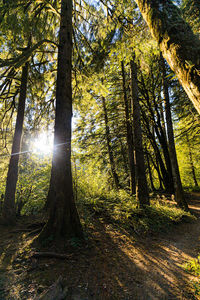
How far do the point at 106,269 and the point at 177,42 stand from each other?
3.82 meters

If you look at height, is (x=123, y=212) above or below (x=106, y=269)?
above

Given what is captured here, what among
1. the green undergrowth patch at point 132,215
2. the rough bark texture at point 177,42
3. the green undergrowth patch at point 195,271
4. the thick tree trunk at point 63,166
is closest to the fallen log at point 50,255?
the thick tree trunk at point 63,166

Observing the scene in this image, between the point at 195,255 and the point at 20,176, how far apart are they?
7.63 meters

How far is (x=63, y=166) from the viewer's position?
3.77 m

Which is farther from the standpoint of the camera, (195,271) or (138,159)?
(138,159)

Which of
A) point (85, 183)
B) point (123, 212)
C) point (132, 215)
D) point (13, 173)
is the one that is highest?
point (13, 173)

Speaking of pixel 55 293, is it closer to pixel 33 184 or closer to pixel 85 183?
pixel 85 183

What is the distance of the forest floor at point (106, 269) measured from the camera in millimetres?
2201

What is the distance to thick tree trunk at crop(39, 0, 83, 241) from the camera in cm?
350

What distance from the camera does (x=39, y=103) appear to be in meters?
6.65

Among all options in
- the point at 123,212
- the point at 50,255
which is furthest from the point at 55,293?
the point at 123,212

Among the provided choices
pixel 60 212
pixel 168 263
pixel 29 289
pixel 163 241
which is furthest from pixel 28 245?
pixel 163 241

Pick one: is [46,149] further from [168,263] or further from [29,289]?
[168,263]

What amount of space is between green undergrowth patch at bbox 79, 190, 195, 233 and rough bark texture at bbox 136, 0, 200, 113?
15.5 ft
